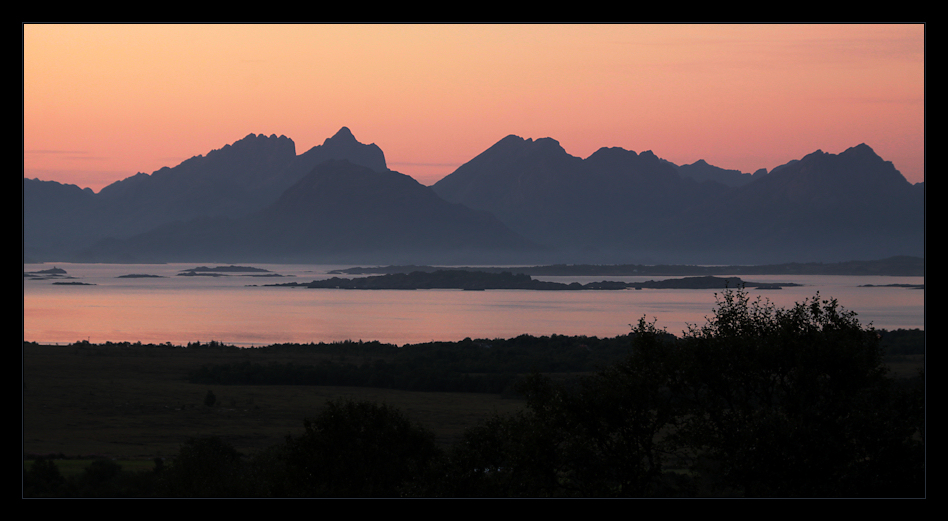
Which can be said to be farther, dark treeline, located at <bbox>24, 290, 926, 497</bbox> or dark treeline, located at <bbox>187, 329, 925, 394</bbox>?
dark treeline, located at <bbox>187, 329, 925, 394</bbox>

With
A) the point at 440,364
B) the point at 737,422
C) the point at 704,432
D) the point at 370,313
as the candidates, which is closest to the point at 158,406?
the point at 440,364

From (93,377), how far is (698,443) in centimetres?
6316

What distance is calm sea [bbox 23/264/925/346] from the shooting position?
109 m

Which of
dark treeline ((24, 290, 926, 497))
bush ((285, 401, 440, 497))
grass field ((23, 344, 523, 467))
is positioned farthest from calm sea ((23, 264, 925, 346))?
dark treeline ((24, 290, 926, 497))

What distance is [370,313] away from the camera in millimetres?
143375

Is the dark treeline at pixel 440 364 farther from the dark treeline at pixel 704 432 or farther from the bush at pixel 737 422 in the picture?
the bush at pixel 737 422

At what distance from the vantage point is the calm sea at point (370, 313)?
357ft

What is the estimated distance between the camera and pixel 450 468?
72.0 ft

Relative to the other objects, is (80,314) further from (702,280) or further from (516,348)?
(702,280)

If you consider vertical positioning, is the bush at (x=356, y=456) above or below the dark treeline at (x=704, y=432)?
below

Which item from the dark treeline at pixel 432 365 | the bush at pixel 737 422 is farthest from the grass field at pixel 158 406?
the bush at pixel 737 422

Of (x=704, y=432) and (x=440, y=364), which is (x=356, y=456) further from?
(x=440, y=364)

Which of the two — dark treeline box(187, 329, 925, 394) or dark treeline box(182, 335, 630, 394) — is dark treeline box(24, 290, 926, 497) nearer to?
dark treeline box(187, 329, 925, 394)
